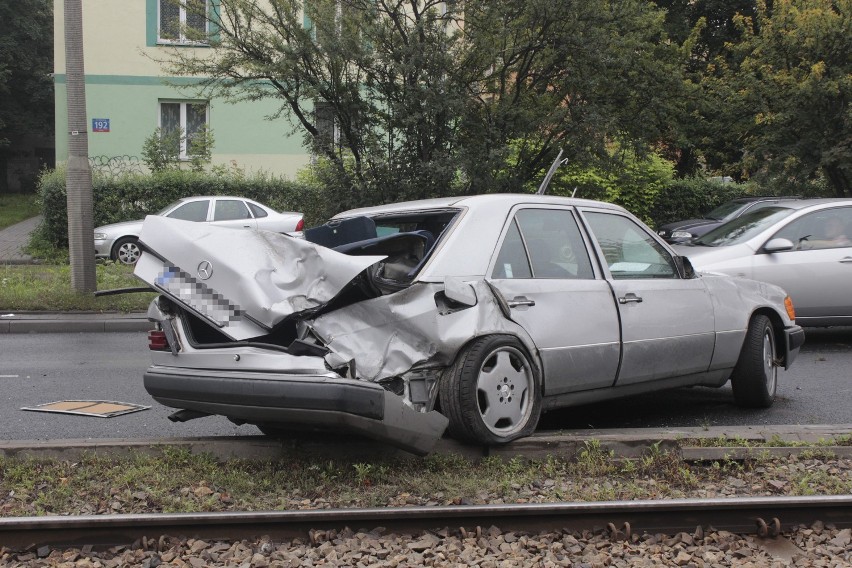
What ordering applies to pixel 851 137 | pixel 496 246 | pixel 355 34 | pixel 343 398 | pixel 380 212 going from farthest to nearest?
pixel 851 137 → pixel 355 34 → pixel 380 212 → pixel 496 246 → pixel 343 398

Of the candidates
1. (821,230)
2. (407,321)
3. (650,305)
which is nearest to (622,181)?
(821,230)

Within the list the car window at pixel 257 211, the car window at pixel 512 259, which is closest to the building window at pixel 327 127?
the car window at pixel 257 211

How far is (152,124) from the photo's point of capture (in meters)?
27.1

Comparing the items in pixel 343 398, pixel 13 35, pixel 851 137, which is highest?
pixel 13 35

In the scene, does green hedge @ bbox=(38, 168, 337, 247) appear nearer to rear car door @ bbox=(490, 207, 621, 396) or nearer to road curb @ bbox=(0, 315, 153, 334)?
road curb @ bbox=(0, 315, 153, 334)

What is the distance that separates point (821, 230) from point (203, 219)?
38.5ft

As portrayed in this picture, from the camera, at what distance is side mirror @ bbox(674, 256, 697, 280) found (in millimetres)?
6613

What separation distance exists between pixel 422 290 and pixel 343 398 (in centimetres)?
87

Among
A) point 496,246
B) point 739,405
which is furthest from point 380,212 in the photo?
point 739,405

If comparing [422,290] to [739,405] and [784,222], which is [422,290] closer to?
[739,405]

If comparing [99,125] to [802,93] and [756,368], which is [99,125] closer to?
[802,93]

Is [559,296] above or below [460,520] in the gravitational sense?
above

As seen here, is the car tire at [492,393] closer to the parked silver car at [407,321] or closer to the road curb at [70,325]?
the parked silver car at [407,321]

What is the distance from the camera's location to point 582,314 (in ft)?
18.8
